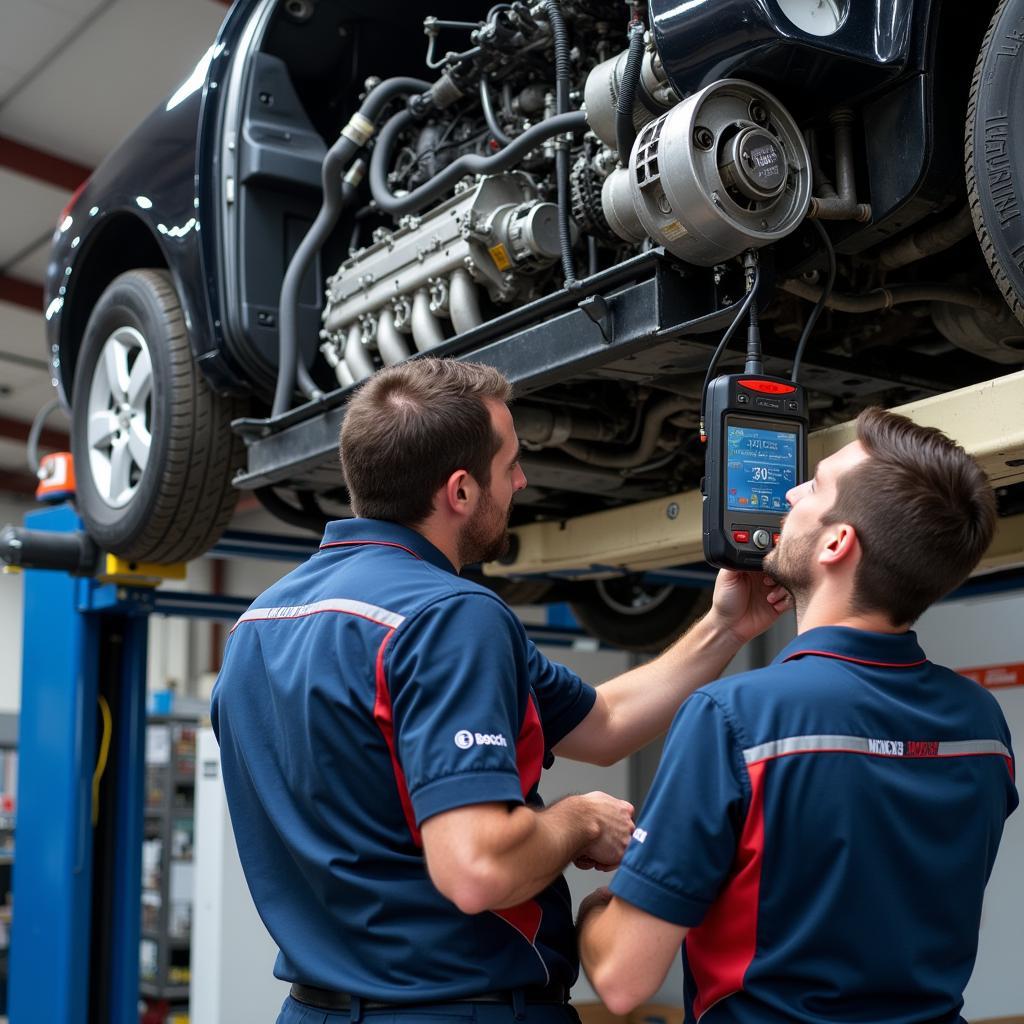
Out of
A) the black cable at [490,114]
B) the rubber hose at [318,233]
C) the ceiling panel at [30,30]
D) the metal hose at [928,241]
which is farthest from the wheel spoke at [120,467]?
the ceiling panel at [30,30]

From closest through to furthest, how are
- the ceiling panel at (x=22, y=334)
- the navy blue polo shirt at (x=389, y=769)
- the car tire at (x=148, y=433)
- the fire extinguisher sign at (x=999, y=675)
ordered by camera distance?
the navy blue polo shirt at (x=389, y=769)
the car tire at (x=148, y=433)
the fire extinguisher sign at (x=999, y=675)
the ceiling panel at (x=22, y=334)

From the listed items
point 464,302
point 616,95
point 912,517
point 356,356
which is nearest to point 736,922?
point 912,517

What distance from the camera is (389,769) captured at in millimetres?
1428

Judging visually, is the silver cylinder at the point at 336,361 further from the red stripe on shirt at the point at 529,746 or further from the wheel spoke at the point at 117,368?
the red stripe on shirt at the point at 529,746

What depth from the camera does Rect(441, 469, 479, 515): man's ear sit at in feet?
5.26

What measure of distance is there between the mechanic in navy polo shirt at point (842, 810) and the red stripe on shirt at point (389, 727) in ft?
0.75

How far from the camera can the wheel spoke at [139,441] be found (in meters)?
3.30

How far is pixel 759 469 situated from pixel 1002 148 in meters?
0.52

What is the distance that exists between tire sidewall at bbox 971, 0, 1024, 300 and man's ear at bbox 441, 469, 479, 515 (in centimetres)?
76

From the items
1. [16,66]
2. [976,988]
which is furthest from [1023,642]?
[16,66]

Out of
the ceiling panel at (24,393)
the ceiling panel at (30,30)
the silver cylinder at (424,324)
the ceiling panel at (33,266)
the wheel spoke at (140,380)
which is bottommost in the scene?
the silver cylinder at (424,324)

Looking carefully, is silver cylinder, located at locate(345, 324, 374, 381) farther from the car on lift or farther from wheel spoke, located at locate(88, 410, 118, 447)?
wheel spoke, located at locate(88, 410, 118, 447)

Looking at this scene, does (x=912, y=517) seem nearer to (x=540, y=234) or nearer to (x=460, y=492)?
(x=460, y=492)

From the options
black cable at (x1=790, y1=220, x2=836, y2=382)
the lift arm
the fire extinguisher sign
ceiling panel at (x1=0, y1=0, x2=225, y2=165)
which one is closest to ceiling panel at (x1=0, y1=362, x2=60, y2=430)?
ceiling panel at (x1=0, y1=0, x2=225, y2=165)
